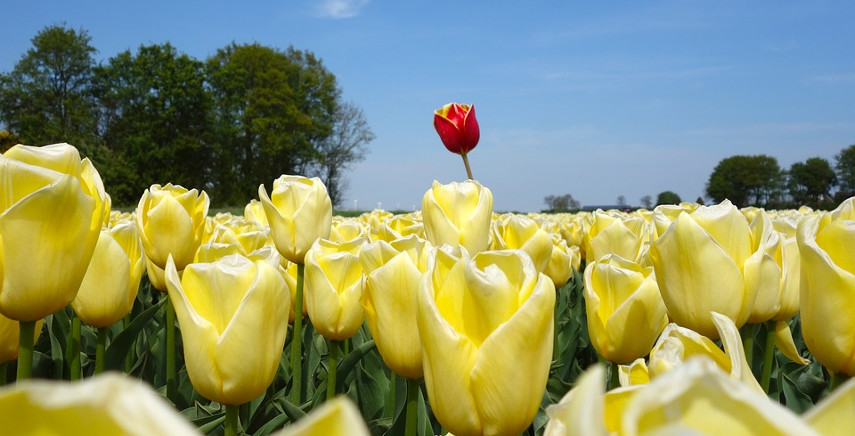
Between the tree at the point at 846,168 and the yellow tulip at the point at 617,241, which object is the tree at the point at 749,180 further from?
the yellow tulip at the point at 617,241

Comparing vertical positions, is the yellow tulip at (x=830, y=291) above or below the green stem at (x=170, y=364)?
above

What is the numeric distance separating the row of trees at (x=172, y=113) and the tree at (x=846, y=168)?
6975 centimetres

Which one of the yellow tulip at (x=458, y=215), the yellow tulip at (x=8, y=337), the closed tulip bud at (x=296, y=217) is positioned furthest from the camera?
the closed tulip bud at (x=296, y=217)

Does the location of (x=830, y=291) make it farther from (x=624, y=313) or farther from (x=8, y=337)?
(x=8, y=337)

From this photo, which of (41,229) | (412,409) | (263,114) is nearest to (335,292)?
(412,409)

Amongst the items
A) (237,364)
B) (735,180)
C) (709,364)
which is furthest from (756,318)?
(735,180)

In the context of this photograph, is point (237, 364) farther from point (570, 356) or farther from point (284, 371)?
point (570, 356)

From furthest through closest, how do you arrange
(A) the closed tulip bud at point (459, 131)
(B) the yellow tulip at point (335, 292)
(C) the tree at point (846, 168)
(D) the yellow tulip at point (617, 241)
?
(C) the tree at point (846, 168) → (A) the closed tulip bud at point (459, 131) → (D) the yellow tulip at point (617, 241) → (B) the yellow tulip at point (335, 292)

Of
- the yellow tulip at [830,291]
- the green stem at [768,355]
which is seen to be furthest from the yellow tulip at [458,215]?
the yellow tulip at [830,291]

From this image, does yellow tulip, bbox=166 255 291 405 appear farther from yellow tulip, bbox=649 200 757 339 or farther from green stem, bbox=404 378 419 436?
yellow tulip, bbox=649 200 757 339

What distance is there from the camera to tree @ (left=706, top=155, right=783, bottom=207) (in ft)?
289

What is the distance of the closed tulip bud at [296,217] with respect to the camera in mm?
2354

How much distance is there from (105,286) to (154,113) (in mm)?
41799

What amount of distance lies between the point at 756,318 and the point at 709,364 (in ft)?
4.70
